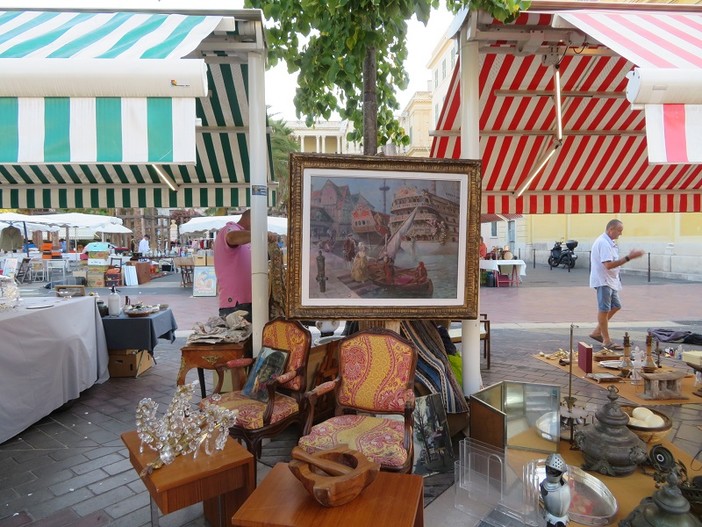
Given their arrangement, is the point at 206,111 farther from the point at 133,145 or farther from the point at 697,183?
the point at 697,183

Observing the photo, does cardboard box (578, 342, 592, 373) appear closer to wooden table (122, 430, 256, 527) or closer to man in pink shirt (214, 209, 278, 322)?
man in pink shirt (214, 209, 278, 322)

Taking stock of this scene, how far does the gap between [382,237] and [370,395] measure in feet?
3.71

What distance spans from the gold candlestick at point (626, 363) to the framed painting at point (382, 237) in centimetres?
259

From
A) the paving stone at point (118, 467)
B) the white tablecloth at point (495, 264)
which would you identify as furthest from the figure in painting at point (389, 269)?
the white tablecloth at point (495, 264)

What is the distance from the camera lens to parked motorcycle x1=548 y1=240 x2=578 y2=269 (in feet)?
64.2

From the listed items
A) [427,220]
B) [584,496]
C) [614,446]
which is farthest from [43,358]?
[614,446]

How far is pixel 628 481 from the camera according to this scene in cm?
285

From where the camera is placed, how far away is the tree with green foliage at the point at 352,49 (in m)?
3.19

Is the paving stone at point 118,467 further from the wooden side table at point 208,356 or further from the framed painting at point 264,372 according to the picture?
the framed painting at point 264,372

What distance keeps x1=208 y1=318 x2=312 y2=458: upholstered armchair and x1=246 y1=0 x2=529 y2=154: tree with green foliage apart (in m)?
1.67

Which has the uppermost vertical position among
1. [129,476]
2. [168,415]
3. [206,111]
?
[206,111]

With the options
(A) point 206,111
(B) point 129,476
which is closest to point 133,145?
(B) point 129,476

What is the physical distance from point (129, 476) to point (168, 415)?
45.0 inches

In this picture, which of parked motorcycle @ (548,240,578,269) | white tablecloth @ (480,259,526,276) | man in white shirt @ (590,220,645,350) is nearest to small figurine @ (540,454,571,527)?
man in white shirt @ (590,220,645,350)
